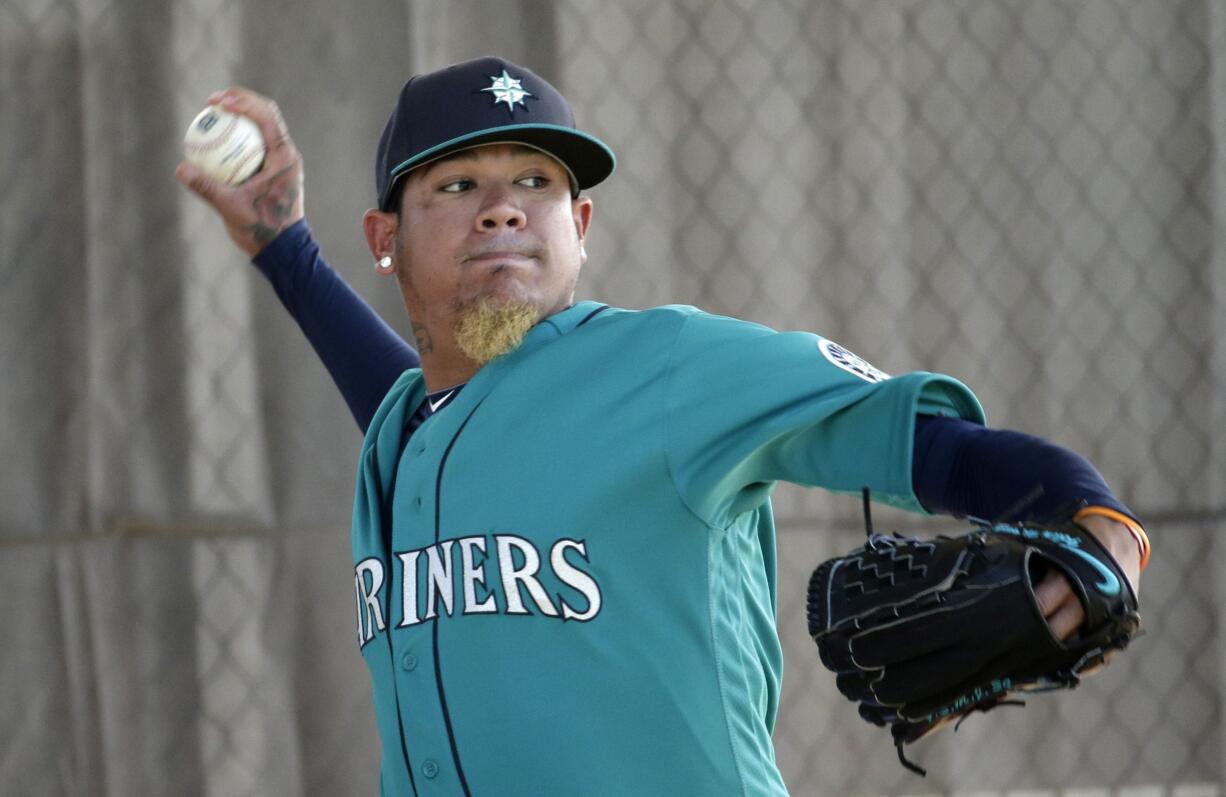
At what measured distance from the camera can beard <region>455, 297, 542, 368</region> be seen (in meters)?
1.63

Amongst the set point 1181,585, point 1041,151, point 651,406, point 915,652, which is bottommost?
point 1181,585

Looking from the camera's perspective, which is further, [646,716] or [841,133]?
[841,133]

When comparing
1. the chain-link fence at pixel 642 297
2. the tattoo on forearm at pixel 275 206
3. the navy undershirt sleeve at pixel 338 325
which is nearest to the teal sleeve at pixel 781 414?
the navy undershirt sleeve at pixel 338 325

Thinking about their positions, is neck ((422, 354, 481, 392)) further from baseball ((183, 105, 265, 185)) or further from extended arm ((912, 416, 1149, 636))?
extended arm ((912, 416, 1149, 636))

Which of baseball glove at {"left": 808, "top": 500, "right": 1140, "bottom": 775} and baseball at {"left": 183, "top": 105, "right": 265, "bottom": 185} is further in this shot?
baseball at {"left": 183, "top": 105, "right": 265, "bottom": 185}

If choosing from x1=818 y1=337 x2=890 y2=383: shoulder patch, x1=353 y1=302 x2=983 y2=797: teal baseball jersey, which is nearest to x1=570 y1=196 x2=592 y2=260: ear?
x1=353 y1=302 x2=983 y2=797: teal baseball jersey

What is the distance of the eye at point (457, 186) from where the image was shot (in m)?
1.73

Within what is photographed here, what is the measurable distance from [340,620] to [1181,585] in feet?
6.06

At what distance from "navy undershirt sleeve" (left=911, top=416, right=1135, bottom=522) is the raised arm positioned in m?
1.07

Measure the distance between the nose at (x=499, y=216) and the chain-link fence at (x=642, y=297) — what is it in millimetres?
1169

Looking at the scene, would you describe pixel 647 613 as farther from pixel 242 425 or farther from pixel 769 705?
pixel 242 425

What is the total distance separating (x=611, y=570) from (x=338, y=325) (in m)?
0.90

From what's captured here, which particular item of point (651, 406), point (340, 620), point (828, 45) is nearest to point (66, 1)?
point (340, 620)

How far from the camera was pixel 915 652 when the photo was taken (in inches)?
44.0
